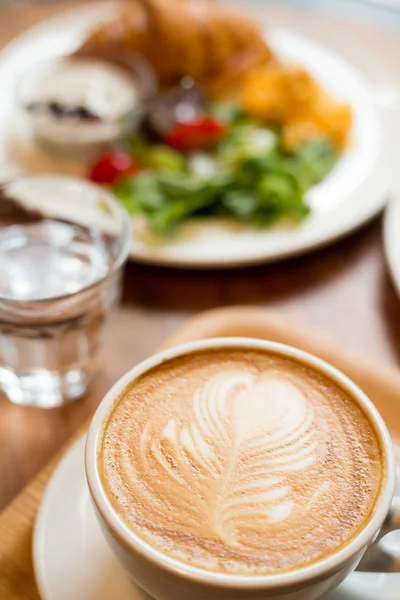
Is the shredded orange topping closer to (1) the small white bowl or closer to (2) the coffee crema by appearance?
(1) the small white bowl

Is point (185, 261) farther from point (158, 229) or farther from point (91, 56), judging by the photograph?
point (91, 56)

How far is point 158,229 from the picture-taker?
1322mm

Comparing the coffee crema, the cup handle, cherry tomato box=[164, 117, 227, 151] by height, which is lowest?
cherry tomato box=[164, 117, 227, 151]

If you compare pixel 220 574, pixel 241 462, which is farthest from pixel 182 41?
pixel 220 574

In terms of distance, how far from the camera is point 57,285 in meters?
1.08

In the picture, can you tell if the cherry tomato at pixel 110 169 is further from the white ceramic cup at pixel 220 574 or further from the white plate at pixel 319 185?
the white ceramic cup at pixel 220 574

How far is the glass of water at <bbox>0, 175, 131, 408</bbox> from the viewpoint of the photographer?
1.03 metres

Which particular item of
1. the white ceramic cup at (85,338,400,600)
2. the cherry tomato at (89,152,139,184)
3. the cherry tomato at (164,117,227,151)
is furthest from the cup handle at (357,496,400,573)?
the cherry tomato at (164,117,227,151)

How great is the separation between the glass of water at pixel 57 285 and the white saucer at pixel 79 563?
30 centimetres

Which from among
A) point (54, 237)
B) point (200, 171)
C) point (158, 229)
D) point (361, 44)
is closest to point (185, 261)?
point (158, 229)

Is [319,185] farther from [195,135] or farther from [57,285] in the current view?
[57,285]

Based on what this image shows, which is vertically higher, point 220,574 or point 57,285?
point 220,574

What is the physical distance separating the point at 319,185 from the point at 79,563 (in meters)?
0.97

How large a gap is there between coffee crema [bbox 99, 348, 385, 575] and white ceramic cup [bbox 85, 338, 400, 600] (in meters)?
0.01
